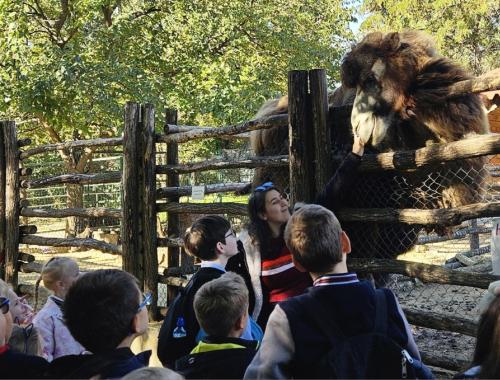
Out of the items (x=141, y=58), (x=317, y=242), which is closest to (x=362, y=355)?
(x=317, y=242)

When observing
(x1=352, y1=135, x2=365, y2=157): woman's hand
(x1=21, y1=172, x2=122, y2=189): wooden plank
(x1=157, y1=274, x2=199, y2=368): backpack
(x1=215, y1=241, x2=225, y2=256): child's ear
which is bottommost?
(x1=157, y1=274, x2=199, y2=368): backpack

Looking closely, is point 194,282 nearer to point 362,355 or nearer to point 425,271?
point 362,355

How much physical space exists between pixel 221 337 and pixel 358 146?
221 centimetres

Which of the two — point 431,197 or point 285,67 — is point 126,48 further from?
point 431,197

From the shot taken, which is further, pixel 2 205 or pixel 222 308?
pixel 2 205

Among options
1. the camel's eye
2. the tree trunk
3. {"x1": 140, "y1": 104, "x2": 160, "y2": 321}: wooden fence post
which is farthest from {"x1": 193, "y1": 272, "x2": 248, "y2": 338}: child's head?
the tree trunk

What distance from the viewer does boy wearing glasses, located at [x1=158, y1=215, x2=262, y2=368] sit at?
3.16 metres

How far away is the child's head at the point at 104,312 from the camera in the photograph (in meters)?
2.24

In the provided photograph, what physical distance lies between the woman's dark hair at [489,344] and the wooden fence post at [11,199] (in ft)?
25.8

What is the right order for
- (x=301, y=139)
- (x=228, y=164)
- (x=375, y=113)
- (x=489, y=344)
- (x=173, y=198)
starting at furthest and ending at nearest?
(x=173, y=198) < (x=228, y=164) < (x=301, y=139) < (x=375, y=113) < (x=489, y=344)

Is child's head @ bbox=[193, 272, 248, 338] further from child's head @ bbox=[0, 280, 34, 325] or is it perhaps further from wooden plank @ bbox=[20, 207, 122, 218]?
wooden plank @ bbox=[20, 207, 122, 218]

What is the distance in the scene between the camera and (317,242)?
236cm

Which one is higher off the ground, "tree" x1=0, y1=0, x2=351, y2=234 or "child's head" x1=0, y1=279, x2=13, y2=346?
"tree" x1=0, y1=0, x2=351, y2=234

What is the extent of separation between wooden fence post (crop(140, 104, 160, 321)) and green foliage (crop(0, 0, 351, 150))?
594 centimetres
